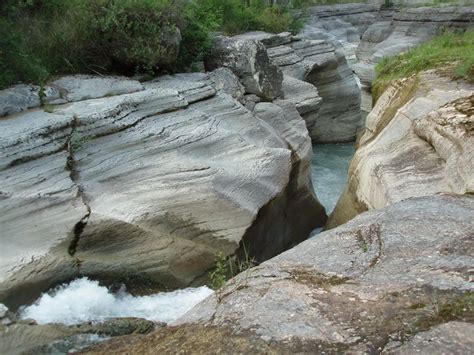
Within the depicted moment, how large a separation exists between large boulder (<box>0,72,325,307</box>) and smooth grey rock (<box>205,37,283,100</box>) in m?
1.75

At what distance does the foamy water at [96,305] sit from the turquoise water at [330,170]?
466 centimetres

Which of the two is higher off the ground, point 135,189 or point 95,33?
point 95,33

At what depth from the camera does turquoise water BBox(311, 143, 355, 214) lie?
1029 cm

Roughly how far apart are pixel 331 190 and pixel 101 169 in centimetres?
566

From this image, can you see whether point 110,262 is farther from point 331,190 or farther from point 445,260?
point 331,190

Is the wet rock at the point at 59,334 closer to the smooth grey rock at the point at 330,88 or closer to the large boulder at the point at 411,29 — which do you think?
the smooth grey rock at the point at 330,88

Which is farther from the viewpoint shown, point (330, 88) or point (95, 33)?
point (330, 88)

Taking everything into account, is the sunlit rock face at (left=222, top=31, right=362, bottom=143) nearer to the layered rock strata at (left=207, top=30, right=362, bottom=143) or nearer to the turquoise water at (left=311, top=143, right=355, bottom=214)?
the layered rock strata at (left=207, top=30, right=362, bottom=143)

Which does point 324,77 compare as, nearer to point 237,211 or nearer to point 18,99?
point 237,211

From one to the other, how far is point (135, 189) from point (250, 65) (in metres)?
4.35

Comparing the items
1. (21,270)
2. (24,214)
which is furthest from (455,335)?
(24,214)

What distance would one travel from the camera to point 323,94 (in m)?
13.7

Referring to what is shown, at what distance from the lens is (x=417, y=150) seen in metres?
6.39

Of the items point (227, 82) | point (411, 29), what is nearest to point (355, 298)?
point (227, 82)
